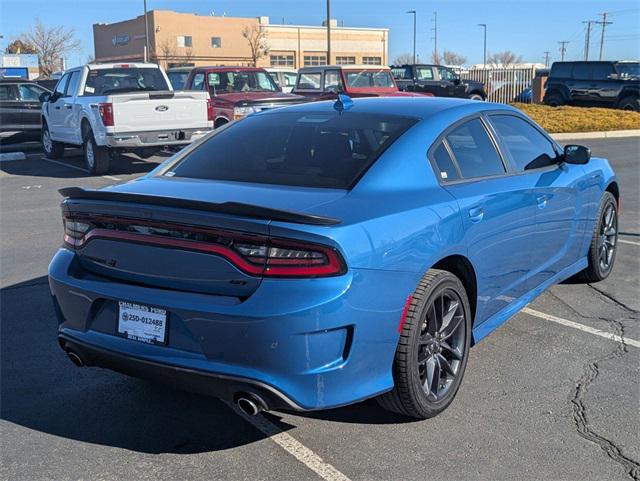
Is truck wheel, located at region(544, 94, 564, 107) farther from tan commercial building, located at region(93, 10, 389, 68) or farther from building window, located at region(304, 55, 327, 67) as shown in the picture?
building window, located at region(304, 55, 327, 67)

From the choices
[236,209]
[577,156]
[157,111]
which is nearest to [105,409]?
[236,209]

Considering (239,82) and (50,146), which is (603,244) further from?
Answer: (50,146)

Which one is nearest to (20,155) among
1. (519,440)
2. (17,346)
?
(17,346)

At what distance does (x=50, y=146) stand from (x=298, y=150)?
43.9ft

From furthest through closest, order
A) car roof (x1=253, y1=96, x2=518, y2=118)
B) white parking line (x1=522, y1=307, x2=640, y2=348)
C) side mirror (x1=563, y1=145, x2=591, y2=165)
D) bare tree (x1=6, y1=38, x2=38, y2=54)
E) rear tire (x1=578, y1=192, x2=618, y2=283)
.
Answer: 1. bare tree (x1=6, y1=38, x2=38, y2=54)
2. rear tire (x1=578, y1=192, x2=618, y2=283)
3. side mirror (x1=563, y1=145, x2=591, y2=165)
4. white parking line (x1=522, y1=307, x2=640, y2=348)
5. car roof (x1=253, y1=96, x2=518, y2=118)

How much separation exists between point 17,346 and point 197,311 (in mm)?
2306

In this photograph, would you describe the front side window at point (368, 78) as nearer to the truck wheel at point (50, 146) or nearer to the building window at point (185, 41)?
the truck wheel at point (50, 146)

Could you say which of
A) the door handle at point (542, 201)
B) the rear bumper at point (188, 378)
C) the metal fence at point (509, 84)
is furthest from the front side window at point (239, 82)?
the metal fence at point (509, 84)

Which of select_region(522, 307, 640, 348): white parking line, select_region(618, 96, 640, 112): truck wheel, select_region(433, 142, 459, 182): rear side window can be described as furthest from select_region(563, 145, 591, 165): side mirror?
select_region(618, 96, 640, 112): truck wheel

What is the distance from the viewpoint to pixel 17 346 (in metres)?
4.77

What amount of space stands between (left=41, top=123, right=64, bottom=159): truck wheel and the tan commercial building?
56924 mm

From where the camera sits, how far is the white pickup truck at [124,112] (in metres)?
12.2

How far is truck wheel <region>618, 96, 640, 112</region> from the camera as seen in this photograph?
2633 cm

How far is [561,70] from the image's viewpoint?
28.2 m
